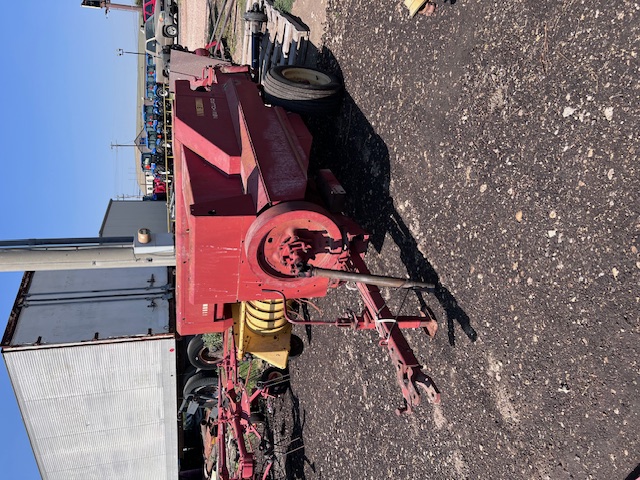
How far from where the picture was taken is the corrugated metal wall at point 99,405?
7.36 metres

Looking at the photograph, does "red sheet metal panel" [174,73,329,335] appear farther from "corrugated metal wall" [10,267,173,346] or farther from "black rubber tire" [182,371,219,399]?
"black rubber tire" [182,371,219,399]

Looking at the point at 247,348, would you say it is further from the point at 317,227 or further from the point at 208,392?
the point at 208,392

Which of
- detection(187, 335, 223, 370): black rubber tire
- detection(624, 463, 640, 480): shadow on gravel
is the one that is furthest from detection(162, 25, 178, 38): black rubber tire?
detection(624, 463, 640, 480): shadow on gravel

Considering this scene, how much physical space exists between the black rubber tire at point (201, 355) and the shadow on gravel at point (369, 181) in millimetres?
5510

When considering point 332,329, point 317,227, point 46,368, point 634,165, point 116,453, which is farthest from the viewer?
point 116,453

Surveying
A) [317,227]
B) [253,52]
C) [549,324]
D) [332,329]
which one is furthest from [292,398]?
[253,52]

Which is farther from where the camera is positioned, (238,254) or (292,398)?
(292,398)

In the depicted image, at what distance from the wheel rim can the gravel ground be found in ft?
1.37

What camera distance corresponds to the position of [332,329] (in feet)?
19.4

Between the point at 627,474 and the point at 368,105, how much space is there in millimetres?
3712

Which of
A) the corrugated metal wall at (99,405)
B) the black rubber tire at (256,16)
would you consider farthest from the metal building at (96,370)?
the black rubber tire at (256,16)

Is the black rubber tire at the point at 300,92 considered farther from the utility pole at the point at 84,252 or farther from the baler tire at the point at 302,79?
the utility pole at the point at 84,252

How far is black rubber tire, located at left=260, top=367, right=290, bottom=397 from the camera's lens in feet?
25.6

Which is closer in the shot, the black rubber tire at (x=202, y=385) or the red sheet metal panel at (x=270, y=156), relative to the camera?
the red sheet metal panel at (x=270, y=156)
